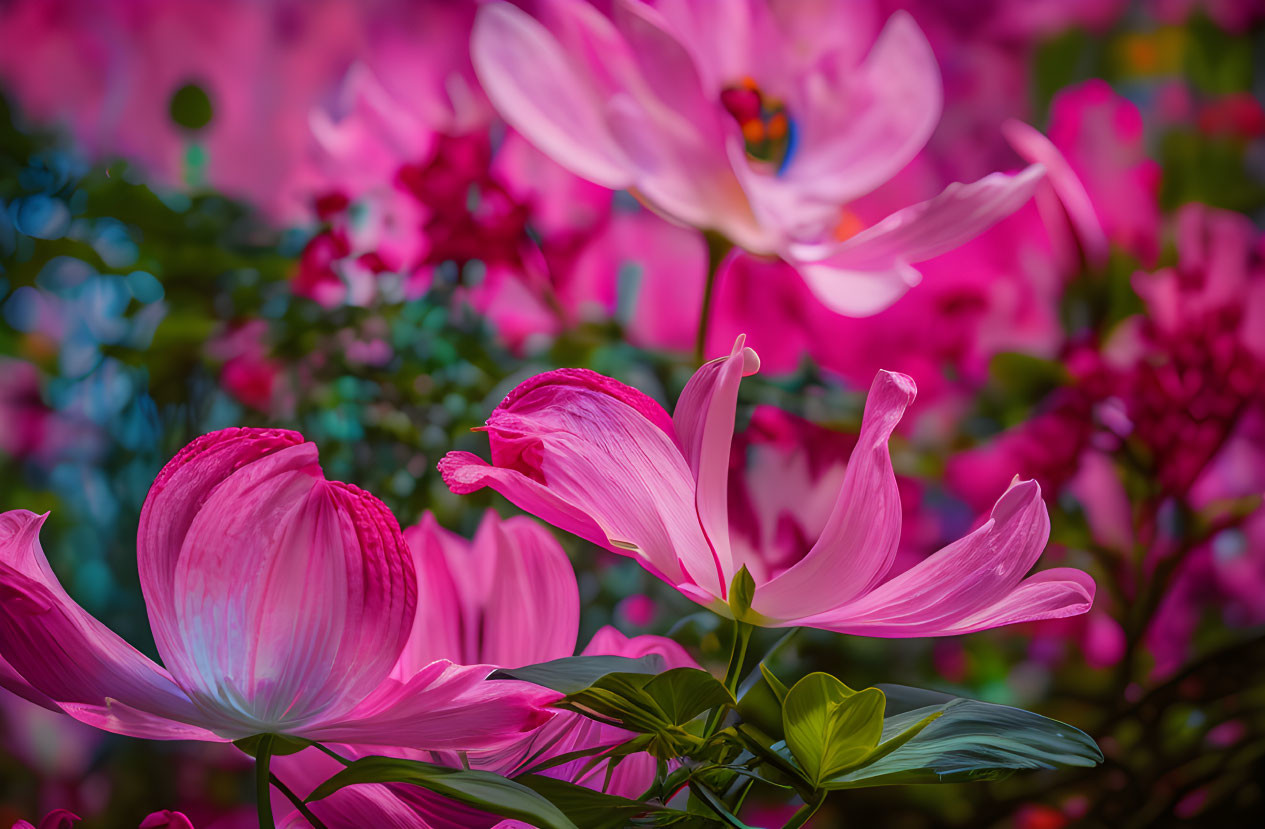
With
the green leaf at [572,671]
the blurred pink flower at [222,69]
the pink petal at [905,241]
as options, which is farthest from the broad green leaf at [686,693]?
the blurred pink flower at [222,69]

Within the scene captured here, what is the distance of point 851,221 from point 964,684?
24 cm

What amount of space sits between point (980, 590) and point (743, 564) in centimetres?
4

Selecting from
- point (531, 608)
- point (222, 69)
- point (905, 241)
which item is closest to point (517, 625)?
point (531, 608)

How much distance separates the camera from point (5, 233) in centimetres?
43

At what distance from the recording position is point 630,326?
0.46 m

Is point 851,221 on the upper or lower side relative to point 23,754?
upper

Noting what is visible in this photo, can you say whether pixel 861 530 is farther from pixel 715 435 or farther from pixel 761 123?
pixel 761 123

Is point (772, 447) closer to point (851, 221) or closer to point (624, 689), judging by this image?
point (851, 221)

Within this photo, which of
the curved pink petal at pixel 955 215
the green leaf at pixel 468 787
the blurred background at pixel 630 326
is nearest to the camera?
the green leaf at pixel 468 787

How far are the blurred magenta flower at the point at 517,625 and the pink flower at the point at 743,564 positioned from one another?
1.8 inches

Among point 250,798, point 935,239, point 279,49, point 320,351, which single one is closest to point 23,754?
point 250,798

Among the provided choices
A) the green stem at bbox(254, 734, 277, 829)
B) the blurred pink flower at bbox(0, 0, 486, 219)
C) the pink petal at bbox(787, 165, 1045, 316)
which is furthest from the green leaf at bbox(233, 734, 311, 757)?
the blurred pink flower at bbox(0, 0, 486, 219)

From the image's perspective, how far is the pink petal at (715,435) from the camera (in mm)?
155

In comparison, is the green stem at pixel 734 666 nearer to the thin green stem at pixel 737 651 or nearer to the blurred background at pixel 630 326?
the thin green stem at pixel 737 651
